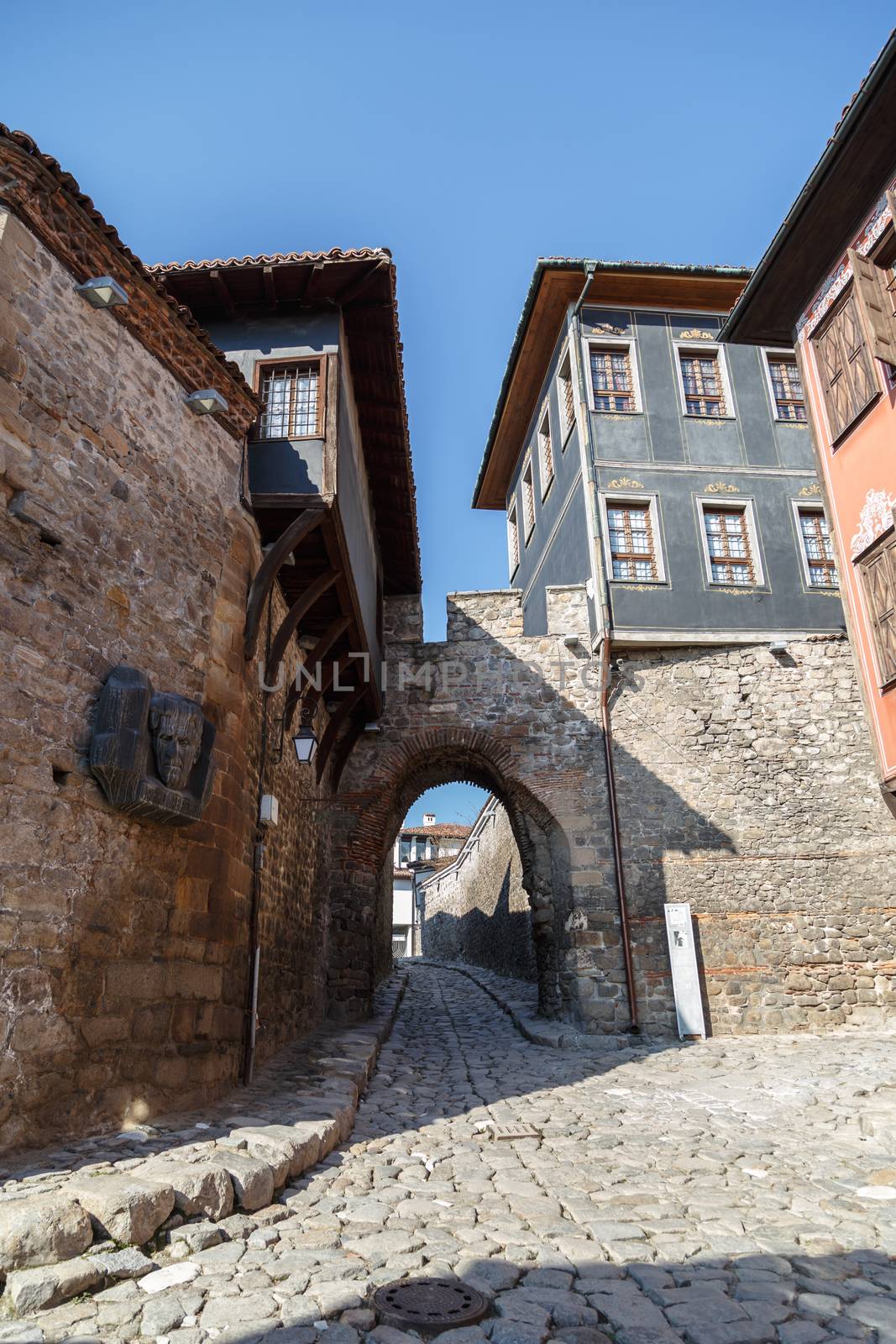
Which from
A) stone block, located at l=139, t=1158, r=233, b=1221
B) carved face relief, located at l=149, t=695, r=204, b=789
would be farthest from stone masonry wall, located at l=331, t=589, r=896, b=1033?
stone block, located at l=139, t=1158, r=233, b=1221

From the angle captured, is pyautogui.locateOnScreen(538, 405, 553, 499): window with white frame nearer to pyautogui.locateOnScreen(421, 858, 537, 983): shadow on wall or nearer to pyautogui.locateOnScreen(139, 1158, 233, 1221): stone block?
pyautogui.locateOnScreen(421, 858, 537, 983): shadow on wall

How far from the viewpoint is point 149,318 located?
20.4 feet

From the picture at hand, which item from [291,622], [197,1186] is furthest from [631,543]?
[197,1186]

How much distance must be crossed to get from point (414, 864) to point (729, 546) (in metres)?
27.1

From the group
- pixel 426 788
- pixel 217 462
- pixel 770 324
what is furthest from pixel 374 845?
pixel 770 324

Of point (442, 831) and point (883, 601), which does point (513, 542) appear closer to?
point (883, 601)

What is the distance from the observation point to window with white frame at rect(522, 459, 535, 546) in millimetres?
16203

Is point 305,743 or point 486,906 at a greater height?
Result: point 305,743

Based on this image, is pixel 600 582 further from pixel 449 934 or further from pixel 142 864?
pixel 449 934

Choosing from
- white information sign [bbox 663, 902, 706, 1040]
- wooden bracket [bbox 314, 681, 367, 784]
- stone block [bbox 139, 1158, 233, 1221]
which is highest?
wooden bracket [bbox 314, 681, 367, 784]

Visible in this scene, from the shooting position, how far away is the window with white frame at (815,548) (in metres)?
12.4

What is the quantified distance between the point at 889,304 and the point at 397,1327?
874cm

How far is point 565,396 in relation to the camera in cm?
1409

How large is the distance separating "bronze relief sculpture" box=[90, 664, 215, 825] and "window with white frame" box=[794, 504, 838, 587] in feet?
32.2
